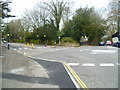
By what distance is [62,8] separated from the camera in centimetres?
3831

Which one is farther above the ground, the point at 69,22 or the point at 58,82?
the point at 69,22

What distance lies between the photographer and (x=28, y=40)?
168 feet

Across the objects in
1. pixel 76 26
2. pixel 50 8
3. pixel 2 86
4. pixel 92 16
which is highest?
pixel 50 8

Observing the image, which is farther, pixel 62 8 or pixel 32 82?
pixel 62 8

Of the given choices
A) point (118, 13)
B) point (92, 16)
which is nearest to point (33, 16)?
point (92, 16)

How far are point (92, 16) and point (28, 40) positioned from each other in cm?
2616

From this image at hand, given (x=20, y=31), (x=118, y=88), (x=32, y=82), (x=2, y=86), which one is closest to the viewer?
(x=118, y=88)

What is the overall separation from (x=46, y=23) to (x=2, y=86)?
3782cm

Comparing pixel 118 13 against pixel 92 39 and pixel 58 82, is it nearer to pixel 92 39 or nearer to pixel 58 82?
pixel 92 39

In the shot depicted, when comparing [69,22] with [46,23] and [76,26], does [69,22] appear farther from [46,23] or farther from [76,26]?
[46,23]

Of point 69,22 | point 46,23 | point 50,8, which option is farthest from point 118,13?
point 46,23

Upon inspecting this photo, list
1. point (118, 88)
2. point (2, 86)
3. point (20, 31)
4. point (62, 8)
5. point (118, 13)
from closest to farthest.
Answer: point (118, 88)
point (2, 86)
point (118, 13)
point (62, 8)
point (20, 31)

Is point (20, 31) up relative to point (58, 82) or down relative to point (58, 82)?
up

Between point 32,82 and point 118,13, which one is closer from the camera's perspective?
point 32,82
